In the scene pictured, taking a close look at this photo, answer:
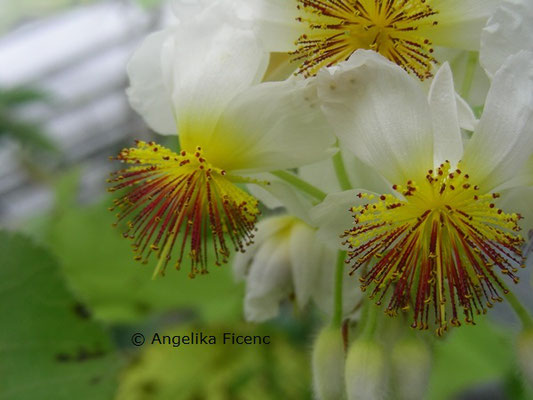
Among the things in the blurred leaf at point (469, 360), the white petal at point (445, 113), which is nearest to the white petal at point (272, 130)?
the white petal at point (445, 113)

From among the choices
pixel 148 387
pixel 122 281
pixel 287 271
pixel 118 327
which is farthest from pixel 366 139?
pixel 118 327

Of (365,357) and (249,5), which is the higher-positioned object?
(249,5)

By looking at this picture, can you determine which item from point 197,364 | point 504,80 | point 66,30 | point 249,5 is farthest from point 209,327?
point 66,30

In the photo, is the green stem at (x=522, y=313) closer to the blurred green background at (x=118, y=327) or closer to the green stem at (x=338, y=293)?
the blurred green background at (x=118, y=327)

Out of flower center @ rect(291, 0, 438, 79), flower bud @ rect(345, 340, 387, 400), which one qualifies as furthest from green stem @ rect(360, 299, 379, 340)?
flower center @ rect(291, 0, 438, 79)

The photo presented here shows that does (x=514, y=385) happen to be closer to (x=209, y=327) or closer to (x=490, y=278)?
(x=209, y=327)

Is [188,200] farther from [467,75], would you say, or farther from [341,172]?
[467,75]

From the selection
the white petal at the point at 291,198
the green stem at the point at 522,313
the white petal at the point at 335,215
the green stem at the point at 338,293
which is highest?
the white petal at the point at 291,198
